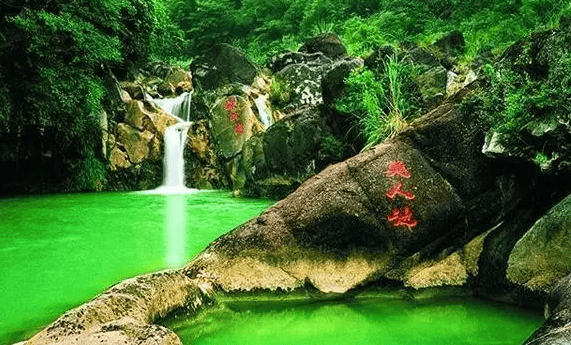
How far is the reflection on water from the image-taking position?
18.2 feet

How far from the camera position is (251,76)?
→ 1526 cm

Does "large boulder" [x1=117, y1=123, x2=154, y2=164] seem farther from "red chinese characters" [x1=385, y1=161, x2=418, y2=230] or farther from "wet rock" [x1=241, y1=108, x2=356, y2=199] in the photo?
"red chinese characters" [x1=385, y1=161, x2=418, y2=230]

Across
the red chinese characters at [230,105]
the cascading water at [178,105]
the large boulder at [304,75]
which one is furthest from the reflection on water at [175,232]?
the large boulder at [304,75]

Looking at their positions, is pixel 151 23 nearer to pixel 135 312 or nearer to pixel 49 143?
pixel 49 143

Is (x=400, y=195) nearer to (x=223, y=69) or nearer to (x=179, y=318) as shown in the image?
(x=179, y=318)

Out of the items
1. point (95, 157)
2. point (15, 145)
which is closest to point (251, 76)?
point (95, 157)

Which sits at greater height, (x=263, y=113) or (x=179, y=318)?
(x=263, y=113)

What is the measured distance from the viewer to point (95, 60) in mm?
11539

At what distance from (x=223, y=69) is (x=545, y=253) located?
43.1 feet

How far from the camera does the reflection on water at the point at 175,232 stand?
5.56 meters

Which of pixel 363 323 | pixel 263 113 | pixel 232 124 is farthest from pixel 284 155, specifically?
pixel 363 323

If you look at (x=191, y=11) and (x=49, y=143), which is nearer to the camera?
(x=49, y=143)

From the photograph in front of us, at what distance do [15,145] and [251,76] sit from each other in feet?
22.4

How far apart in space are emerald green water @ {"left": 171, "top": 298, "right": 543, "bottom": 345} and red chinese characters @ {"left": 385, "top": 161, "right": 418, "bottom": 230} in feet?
2.07
